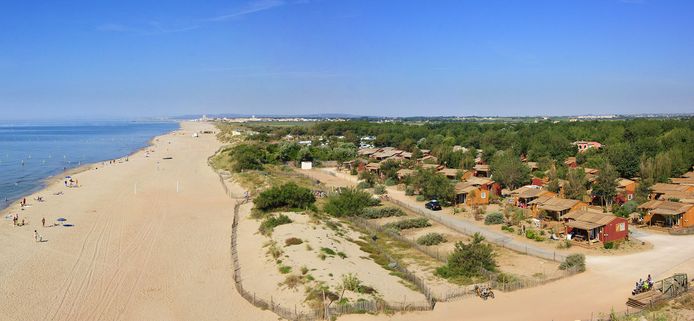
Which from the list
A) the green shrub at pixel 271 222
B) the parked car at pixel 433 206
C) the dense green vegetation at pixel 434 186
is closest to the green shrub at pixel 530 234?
the parked car at pixel 433 206

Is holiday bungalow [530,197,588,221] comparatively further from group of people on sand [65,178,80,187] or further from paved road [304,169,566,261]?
group of people on sand [65,178,80,187]

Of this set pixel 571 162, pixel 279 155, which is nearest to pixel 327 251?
pixel 571 162

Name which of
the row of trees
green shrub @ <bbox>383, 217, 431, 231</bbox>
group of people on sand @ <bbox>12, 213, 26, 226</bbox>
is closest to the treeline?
the row of trees

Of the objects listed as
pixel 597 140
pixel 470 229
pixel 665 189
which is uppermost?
pixel 597 140

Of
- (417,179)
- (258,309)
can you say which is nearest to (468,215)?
(417,179)

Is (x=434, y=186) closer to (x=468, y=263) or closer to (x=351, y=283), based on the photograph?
(x=468, y=263)

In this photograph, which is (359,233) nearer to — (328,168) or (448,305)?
(448,305)
